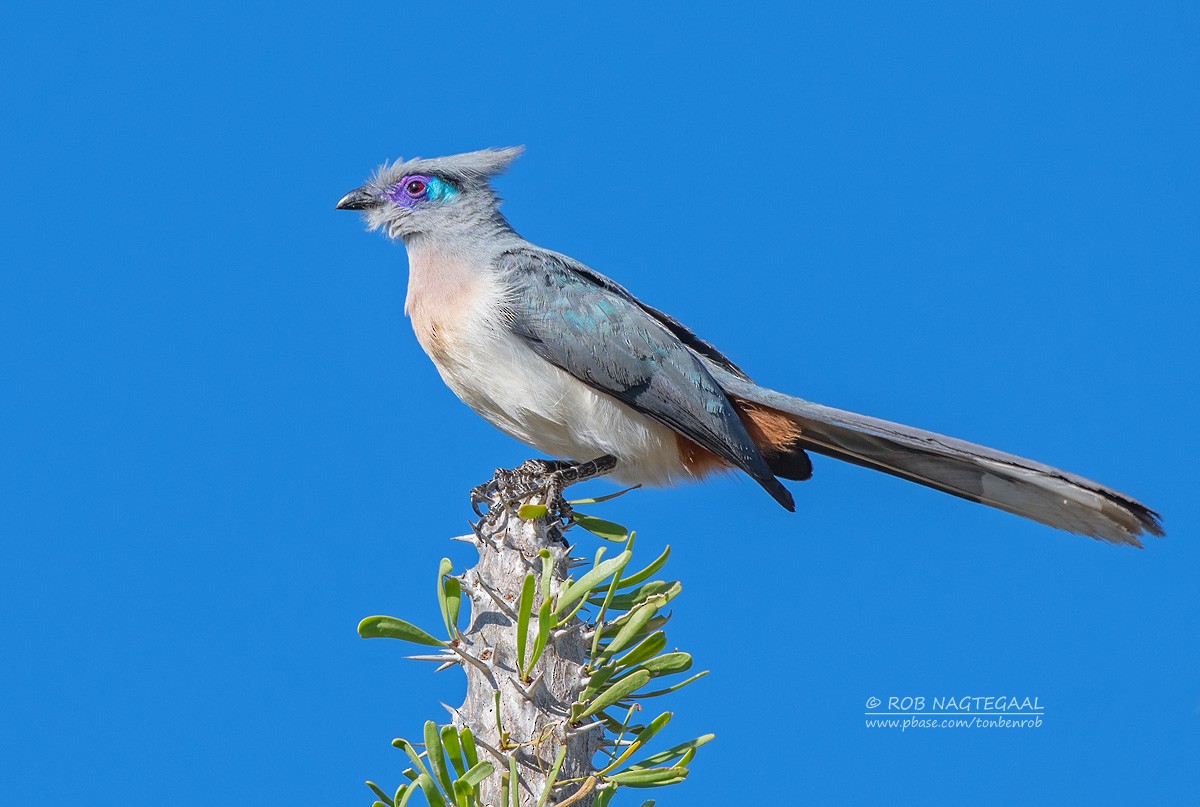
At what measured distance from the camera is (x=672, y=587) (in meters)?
3.35

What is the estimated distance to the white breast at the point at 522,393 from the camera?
5402 mm

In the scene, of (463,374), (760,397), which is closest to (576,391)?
(463,374)

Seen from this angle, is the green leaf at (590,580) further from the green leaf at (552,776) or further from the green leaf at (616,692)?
the green leaf at (552,776)

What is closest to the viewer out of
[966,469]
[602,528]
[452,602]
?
[452,602]

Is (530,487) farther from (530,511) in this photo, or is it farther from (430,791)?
(430,791)

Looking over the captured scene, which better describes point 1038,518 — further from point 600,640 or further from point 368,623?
point 368,623

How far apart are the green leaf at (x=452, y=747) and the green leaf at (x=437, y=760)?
0.07 feet

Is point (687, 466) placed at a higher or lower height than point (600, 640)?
higher

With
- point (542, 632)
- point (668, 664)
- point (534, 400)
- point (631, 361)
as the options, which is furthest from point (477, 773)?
point (631, 361)

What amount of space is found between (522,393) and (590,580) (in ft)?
7.70

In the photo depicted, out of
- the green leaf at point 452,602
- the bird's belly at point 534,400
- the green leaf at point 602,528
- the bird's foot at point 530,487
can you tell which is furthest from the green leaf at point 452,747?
the bird's belly at point 534,400

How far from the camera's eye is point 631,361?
17.8 feet

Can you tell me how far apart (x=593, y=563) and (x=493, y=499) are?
4.06 ft

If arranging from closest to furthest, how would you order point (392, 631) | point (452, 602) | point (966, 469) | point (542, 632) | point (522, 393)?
point (542, 632), point (392, 631), point (452, 602), point (966, 469), point (522, 393)
